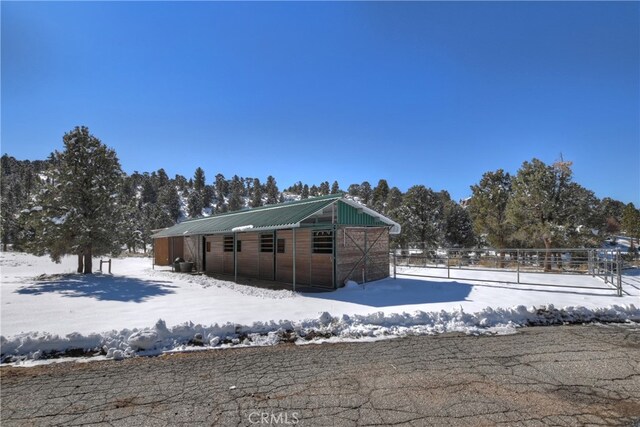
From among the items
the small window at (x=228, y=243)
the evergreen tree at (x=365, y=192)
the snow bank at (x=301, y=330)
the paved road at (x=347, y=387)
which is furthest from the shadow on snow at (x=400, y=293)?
the evergreen tree at (x=365, y=192)

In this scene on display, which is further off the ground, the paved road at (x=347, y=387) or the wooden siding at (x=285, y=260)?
the wooden siding at (x=285, y=260)

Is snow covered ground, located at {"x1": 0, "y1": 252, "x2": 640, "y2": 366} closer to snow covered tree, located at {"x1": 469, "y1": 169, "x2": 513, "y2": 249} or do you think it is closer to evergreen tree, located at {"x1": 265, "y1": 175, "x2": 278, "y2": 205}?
snow covered tree, located at {"x1": 469, "y1": 169, "x2": 513, "y2": 249}

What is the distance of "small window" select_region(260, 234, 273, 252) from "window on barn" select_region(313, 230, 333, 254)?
2.73 meters

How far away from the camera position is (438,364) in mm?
5227

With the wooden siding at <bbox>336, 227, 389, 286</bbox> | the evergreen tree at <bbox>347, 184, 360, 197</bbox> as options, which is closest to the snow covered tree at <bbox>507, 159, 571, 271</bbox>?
the wooden siding at <bbox>336, 227, 389, 286</bbox>

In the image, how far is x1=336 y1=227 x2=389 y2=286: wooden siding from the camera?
13484mm

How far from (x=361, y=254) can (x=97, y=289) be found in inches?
407

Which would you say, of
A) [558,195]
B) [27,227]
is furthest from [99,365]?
[558,195]

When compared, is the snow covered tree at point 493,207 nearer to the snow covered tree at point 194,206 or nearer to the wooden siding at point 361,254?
the wooden siding at point 361,254

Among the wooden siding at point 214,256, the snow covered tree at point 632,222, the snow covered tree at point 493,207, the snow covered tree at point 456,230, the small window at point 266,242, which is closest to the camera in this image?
the small window at point 266,242

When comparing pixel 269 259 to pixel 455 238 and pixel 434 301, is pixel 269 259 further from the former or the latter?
pixel 455 238

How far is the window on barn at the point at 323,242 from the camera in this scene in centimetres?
1345

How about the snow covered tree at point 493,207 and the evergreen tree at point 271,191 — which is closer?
the snow covered tree at point 493,207

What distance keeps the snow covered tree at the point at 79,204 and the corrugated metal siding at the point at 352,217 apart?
39.6 feet
